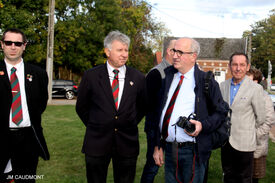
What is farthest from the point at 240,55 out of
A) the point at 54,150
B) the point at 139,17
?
the point at 139,17

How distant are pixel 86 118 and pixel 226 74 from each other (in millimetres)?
51825

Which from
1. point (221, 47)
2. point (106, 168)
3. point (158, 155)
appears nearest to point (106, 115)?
point (106, 168)

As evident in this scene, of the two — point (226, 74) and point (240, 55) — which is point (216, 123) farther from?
point (226, 74)

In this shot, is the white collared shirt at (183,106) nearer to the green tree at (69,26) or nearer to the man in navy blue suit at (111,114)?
the man in navy blue suit at (111,114)

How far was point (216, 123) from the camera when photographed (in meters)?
3.20

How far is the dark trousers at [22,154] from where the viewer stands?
3.54 m

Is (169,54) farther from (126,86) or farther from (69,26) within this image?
(69,26)

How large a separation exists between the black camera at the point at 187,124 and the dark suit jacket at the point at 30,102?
5.83 ft

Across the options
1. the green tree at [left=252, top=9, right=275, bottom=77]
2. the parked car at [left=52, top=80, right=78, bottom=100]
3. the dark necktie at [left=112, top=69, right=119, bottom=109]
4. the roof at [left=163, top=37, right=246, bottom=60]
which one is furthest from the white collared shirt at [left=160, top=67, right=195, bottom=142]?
the green tree at [left=252, top=9, right=275, bottom=77]

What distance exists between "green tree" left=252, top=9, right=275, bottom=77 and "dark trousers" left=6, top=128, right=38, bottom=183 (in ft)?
190

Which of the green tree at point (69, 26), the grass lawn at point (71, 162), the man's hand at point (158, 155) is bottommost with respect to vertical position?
the grass lawn at point (71, 162)

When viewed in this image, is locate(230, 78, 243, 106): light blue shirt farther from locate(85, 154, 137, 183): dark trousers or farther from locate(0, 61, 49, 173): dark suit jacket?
locate(0, 61, 49, 173): dark suit jacket

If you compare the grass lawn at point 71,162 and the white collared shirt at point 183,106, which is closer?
the white collared shirt at point 183,106

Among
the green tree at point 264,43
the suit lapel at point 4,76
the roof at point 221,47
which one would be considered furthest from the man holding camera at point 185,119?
the green tree at point 264,43
